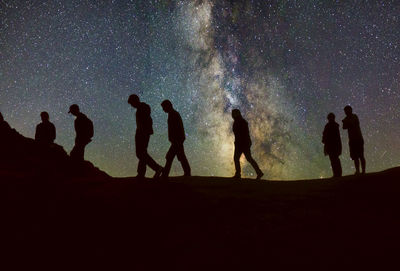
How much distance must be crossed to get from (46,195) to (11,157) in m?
7.09

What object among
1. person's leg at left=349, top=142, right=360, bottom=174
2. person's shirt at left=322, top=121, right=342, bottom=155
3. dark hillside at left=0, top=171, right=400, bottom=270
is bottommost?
dark hillside at left=0, top=171, right=400, bottom=270

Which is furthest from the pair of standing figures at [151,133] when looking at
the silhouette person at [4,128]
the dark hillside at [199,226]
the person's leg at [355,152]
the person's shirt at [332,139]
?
the silhouette person at [4,128]

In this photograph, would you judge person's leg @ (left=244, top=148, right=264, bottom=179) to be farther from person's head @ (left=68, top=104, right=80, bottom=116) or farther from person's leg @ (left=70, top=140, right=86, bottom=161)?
person's head @ (left=68, top=104, right=80, bottom=116)

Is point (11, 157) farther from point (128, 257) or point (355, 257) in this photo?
point (355, 257)

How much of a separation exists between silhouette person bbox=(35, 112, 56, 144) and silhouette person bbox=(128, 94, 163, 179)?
278 centimetres

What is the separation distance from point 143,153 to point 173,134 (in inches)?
34.8

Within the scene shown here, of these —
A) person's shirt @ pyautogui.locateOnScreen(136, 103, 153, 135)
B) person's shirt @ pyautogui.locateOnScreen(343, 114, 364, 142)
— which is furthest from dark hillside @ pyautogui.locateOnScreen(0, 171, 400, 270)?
person's shirt @ pyautogui.locateOnScreen(343, 114, 364, 142)

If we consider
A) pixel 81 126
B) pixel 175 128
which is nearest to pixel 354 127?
pixel 175 128

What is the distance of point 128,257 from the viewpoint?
3.73 metres

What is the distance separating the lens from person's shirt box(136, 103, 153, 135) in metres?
7.30

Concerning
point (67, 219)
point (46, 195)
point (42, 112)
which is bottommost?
point (67, 219)

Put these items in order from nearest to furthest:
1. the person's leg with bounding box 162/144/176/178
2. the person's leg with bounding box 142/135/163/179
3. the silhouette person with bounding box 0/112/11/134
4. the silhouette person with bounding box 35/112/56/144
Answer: the person's leg with bounding box 142/135/163/179 → the person's leg with bounding box 162/144/176/178 → the silhouette person with bounding box 35/112/56/144 → the silhouette person with bounding box 0/112/11/134

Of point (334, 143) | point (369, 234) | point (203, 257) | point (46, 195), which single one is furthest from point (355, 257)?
point (334, 143)

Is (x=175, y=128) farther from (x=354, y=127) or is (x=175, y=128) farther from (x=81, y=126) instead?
(x=354, y=127)
